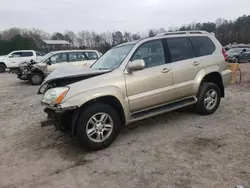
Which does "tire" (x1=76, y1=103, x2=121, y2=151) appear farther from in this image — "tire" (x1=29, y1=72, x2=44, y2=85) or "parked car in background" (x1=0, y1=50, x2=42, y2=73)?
"parked car in background" (x1=0, y1=50, x2=42, y2=73)

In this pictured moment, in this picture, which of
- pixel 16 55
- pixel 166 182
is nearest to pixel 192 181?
pixel 166 182

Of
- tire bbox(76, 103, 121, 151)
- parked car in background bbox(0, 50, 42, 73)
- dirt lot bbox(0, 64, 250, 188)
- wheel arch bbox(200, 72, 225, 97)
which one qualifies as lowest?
dirt lot bbox(0, 64, 250, 188)

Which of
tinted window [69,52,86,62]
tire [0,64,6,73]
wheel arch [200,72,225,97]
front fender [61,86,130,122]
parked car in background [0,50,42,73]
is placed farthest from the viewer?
tire [0,64,6,73]

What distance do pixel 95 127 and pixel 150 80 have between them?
4.32ft

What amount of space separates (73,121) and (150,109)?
1479mm

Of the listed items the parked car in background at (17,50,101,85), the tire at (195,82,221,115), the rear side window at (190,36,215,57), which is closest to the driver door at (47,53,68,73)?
the parked car in background at (17,50,101,85)

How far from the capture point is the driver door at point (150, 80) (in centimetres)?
418

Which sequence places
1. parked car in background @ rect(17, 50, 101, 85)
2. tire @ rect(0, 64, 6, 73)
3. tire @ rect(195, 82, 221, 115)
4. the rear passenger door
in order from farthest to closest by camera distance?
tire @ rect(0, 64, 6, 73)
parked car in background @ rect(17, 50, 101, 85)
tire @ rect(195, 82, 221, 115)
the rear passenger door

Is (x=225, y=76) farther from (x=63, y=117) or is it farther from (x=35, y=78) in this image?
(x=35, y=78)

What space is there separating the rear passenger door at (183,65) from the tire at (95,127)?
4.91ft

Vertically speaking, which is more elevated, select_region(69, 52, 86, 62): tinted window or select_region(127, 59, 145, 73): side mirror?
select_region(69, 52, 86, 62): tinted window

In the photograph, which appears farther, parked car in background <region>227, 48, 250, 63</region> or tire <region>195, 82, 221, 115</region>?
parked car in background <region>227, 48, 250, 63</region>

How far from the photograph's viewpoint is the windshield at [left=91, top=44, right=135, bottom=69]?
4442mm

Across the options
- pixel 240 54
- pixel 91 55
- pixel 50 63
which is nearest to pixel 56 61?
pixel 50 63
